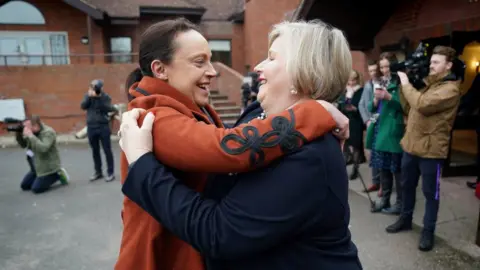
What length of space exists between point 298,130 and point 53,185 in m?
7.13

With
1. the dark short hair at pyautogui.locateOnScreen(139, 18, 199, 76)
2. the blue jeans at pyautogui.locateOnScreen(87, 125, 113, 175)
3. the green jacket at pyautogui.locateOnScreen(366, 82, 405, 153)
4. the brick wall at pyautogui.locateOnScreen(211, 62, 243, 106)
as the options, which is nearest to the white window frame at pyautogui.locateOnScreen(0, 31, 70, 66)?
the brick wall at pyautogui.locateOnScreen(211, 62, 243, 106)

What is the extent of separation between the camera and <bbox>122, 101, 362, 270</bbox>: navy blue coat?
3.36 feet

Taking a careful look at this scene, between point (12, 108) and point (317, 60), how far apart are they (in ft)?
47.0

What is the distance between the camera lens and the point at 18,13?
620 inches

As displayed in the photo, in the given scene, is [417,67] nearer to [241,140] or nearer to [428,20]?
[428,20]

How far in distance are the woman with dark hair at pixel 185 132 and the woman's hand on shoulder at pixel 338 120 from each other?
0.02m

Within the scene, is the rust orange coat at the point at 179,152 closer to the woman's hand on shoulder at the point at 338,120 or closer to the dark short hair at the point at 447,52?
the woman's hand on shoulder at the point at 338,120

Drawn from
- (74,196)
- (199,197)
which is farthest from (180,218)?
(74,196)

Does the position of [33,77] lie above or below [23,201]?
above

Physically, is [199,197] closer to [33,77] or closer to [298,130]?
[298,130]

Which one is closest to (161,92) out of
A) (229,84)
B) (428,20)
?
(428,20)

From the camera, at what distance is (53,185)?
7.04 m

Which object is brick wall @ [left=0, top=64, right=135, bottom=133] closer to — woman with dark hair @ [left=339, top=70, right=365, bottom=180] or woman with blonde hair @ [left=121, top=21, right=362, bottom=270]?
woman with dark hair @ [left=339, top=70, right=365, bottom=180]

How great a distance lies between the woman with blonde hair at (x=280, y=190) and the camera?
103 centimetres
